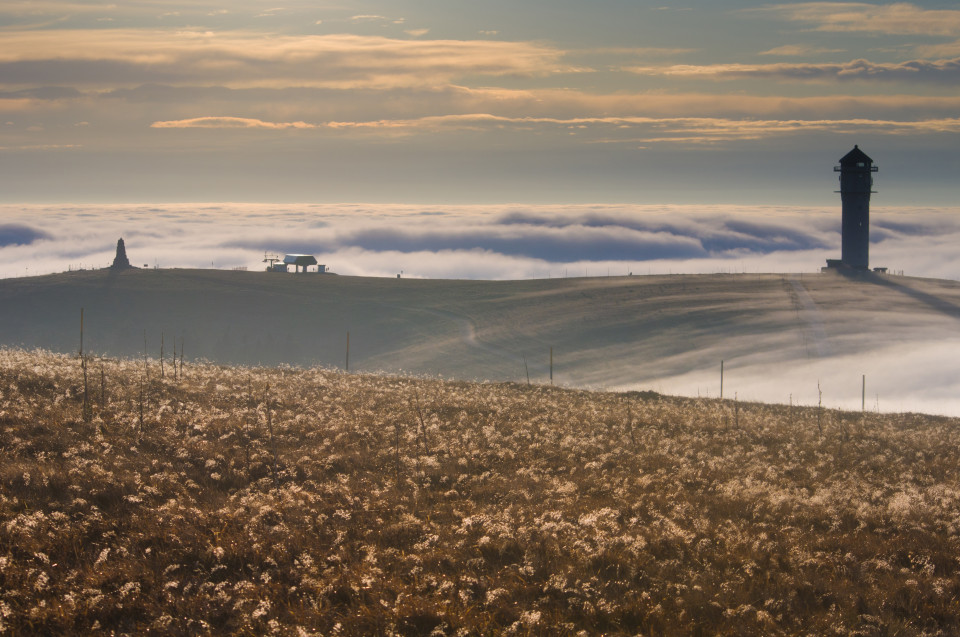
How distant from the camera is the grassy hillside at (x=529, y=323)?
77.2m

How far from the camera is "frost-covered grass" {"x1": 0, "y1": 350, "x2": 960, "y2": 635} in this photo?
38.1 ft

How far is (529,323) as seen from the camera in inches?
3782

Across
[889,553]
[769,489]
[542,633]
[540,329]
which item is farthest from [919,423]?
[540,329]

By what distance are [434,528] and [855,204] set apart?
109 m

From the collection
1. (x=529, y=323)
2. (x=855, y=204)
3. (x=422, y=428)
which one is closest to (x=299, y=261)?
(x=529, y=323)

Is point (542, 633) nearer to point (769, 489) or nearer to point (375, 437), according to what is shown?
point (769, 489)

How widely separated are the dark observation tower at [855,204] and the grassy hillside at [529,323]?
18.1 feet

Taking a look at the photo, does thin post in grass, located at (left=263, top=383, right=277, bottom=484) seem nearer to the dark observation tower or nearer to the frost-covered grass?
the frost-covered grass

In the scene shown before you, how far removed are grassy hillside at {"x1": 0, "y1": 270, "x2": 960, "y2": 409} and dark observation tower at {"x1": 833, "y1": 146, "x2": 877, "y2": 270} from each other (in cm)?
551

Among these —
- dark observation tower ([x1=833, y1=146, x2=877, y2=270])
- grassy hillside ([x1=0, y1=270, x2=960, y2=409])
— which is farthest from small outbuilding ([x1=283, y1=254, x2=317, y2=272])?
dark observation tower ([x1=833, y1=146, x2=877, y2=270])

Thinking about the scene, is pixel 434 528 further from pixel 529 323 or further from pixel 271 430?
pixel 529 323

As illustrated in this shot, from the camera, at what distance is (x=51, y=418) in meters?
20.1

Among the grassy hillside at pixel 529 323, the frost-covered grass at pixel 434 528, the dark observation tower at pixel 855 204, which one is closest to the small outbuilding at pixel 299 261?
the grassy hillside at pixel 529 323

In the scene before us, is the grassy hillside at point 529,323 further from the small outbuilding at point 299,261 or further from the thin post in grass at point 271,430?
the thin post in grass at point 271,430
